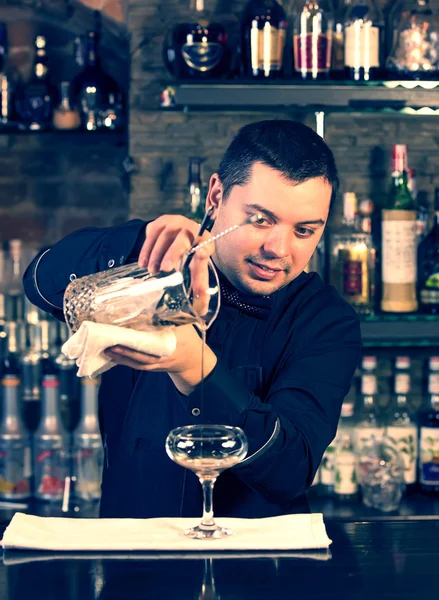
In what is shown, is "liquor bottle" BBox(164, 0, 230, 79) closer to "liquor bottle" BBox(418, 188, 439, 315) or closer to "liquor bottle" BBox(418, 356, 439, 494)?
"liquor bottle" BBox(418, 188, 439, 315)

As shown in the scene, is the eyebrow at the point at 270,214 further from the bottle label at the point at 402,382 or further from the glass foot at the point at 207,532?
the bottle label at the point at 402,382

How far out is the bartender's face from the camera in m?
1.61

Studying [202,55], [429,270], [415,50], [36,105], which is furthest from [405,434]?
[36,105]

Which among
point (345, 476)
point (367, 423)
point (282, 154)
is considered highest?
point (282, 154)

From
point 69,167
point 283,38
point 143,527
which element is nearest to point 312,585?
point 143,527

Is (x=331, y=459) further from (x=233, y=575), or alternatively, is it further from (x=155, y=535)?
(x=233, y=575)

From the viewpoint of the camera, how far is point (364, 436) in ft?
8.63

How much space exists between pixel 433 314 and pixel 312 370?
3.30 feet

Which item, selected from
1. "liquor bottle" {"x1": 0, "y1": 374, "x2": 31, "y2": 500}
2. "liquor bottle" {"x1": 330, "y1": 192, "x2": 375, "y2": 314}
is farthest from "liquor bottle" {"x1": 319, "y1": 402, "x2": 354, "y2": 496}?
"liquor bottle" {"x1": 0, "y1": 374, "x2": 31, "y2": 500}

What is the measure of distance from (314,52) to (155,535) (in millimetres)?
1521

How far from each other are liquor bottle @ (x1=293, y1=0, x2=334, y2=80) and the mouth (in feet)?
3.22

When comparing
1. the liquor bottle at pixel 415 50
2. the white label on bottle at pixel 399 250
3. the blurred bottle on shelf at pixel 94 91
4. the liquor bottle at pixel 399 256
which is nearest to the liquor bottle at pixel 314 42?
the liquor bottle at pixel 415 50

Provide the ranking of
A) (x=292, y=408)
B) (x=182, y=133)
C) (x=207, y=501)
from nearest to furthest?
(x=207, y=501) → (x=292, y=408) → (x=182, y=133)

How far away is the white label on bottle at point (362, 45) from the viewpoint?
2.49 m
